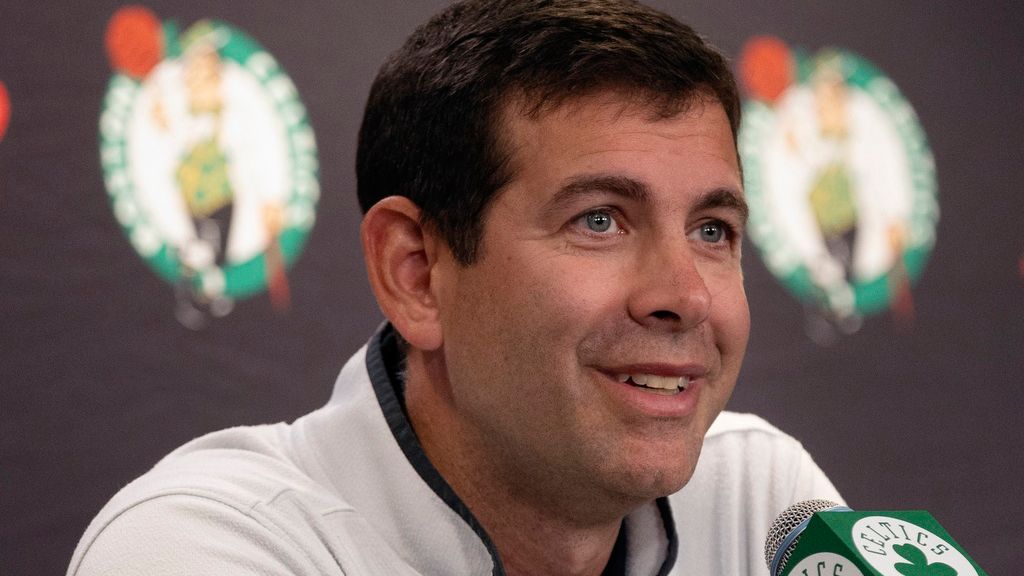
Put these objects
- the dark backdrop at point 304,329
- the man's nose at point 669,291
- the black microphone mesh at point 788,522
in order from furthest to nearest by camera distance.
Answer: the dark backdrop at point 304,329 → the man's nose at point 669,291 → the black microphone mesh at point 788,522

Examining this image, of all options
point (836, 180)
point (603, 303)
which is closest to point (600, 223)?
point (603, 303)

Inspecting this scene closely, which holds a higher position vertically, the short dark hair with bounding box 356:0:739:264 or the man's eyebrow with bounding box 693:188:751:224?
the short dark hair with bounding box 356:0:739:264

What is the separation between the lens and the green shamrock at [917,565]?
88 cm

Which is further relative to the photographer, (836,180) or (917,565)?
(836,180)

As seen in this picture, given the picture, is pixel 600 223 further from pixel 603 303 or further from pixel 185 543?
pixel 185 543

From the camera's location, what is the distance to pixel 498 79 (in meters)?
1.31

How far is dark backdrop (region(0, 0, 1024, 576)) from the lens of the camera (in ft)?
6.15

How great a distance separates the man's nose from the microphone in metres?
0.30

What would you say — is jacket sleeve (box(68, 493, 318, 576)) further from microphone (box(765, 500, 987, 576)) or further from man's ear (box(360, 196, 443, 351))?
microphone (box(765, 500, 987, 576))

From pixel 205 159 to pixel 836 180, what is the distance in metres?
1.57

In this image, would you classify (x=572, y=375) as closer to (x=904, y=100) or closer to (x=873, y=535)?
(x=873, y=535)

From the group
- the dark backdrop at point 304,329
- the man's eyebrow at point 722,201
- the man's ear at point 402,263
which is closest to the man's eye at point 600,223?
the man's eyebrow at point 722,201

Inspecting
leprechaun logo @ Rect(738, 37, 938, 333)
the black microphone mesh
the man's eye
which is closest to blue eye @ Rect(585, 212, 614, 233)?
the man's eye

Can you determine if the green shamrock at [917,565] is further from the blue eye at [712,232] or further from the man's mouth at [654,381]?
the blue eye at [712,232]
